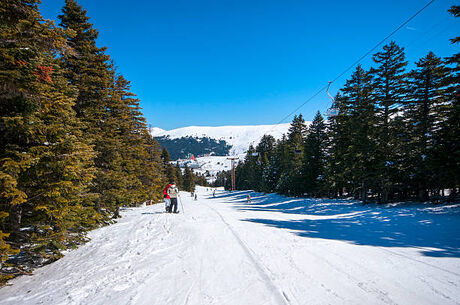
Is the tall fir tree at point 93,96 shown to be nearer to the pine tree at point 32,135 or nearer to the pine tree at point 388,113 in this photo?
the pine tree at point 32,135

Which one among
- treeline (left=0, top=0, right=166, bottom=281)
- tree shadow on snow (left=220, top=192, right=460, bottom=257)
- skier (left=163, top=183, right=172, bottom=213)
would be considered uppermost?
treeline (left=0, top=0, right=166, bottom=281)

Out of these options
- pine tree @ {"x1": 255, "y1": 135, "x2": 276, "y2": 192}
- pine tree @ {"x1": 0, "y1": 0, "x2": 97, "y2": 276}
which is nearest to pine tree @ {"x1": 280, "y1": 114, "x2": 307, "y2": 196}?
pine tree @ {"x1": 255, "y1": 135, "x2": 276, "y2": 192}

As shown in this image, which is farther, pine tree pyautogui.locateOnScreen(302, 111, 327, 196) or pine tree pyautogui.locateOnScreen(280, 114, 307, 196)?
pine tree pyautogui.locateOnScreen(280, 114, 307, 196)

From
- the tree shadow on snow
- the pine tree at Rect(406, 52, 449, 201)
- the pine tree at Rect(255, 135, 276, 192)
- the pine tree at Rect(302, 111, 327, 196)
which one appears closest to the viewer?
the tree shadow on snow

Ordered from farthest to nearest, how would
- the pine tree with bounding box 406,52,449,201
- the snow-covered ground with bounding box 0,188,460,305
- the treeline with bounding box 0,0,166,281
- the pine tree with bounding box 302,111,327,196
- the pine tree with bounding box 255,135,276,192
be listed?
1. the pine tree with bounding box 255,135,276,192
2. the pine tree with bounding box 302,111,327,196
3. the pine tree with bounding box 406,52,449,201
4. the treeline with bounding box 0,0,166,281
5. the snow-covered ground with bounding box 0,188,460,305

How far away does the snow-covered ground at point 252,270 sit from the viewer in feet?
13.5

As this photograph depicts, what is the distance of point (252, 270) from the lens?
5199mm

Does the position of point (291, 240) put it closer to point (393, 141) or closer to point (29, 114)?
point (29, 114)

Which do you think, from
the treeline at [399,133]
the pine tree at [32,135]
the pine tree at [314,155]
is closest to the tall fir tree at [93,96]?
the pine tree at [32,135]

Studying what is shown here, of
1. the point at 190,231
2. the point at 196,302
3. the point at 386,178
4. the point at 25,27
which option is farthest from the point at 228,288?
the point at 386,178

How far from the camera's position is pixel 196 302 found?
157 inches

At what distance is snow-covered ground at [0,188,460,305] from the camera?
410cm

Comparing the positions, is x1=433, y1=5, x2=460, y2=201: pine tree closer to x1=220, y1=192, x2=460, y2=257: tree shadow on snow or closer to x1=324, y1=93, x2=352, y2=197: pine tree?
x1=220, y1=192, x2=460, y2=257: tree shadow on snow

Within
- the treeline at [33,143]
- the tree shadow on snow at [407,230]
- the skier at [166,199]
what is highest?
the treeline at [33,143]
